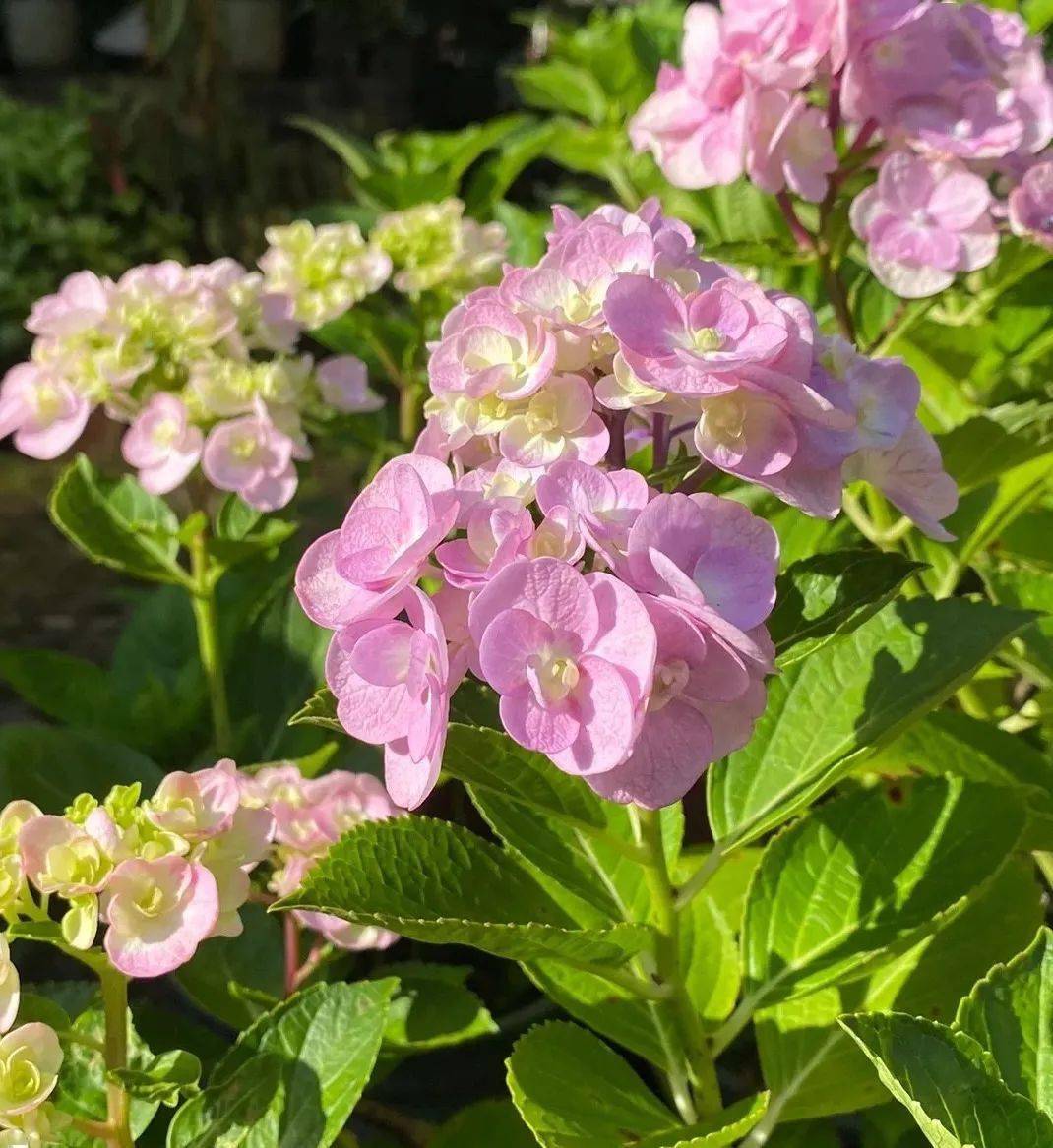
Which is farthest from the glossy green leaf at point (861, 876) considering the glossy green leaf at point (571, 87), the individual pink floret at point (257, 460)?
the glossy green leaf at point (571, 87)

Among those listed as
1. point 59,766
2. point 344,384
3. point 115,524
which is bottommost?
point 59,766

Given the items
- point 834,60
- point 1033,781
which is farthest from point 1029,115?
point 1033,781

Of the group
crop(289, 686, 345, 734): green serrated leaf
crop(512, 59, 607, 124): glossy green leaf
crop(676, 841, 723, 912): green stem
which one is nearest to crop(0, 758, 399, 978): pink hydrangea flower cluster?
crop(289, 686, 345, 734): green serrated leaf

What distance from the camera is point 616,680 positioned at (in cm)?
47

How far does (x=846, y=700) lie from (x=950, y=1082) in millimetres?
284

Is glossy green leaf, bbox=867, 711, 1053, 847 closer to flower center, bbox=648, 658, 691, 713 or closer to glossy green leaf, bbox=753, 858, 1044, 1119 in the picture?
glossy green leaf, bbox=753, 858, 1044, 1119

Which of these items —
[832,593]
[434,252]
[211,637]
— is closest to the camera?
[832,593]

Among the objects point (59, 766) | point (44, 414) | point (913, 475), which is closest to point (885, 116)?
point (913, 475)

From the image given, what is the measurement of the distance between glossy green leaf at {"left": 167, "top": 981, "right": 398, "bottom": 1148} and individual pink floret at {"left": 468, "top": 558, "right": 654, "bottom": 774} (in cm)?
Answer: 26

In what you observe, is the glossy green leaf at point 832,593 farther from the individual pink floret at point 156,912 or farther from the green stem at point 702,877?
the individual pink floret at point 156,912

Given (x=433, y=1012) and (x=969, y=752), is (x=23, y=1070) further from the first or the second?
(x=969, y=752)

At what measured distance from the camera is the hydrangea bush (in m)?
0.50

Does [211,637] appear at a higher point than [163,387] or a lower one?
lower

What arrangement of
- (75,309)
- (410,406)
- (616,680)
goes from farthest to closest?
(410,406)
(75,309)
(616,680)
